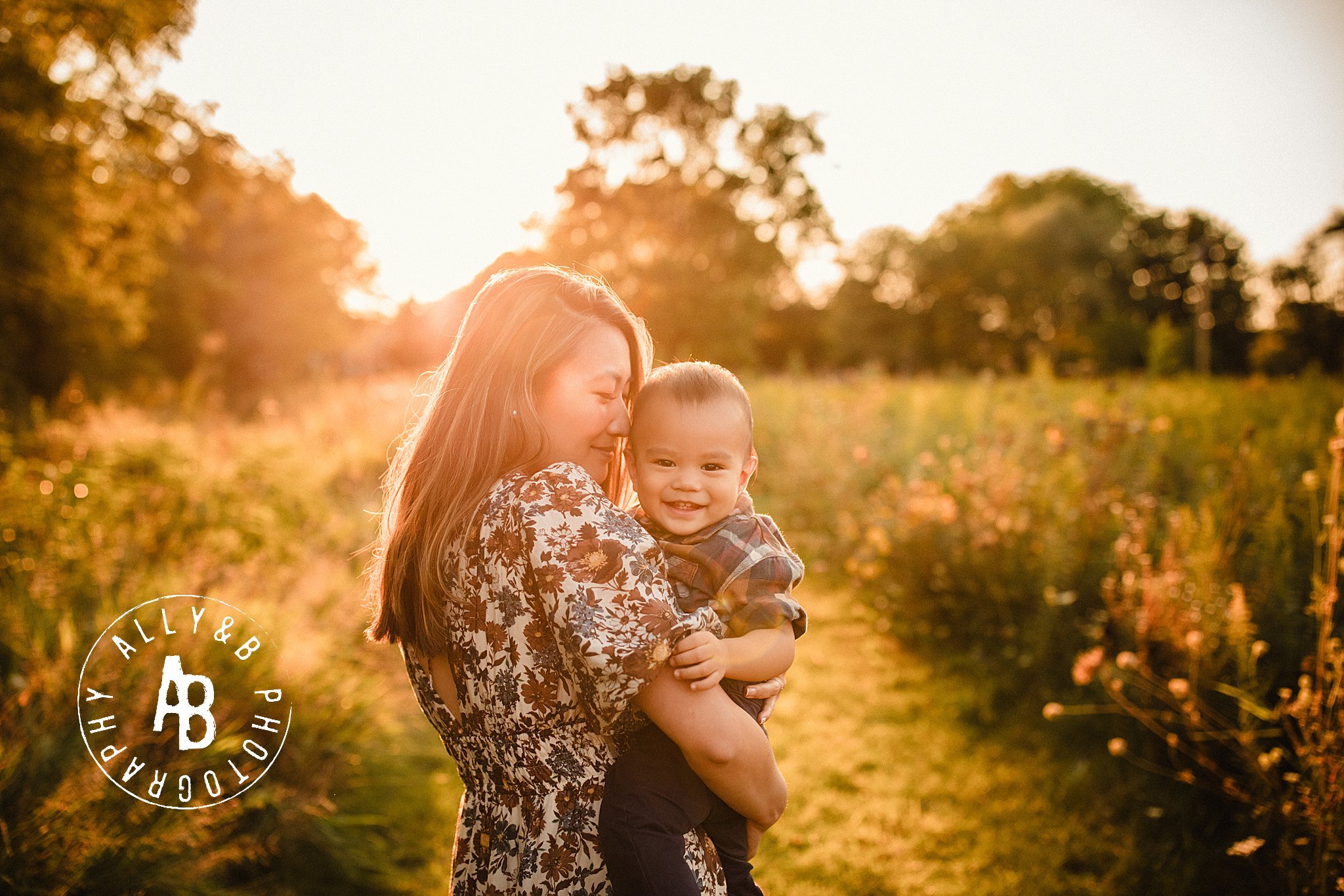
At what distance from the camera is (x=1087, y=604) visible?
4402 mm

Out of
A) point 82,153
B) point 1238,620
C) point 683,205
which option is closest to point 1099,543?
point 1238,620

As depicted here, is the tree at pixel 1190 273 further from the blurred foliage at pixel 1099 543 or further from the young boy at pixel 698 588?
the young boy at pixel 698 588

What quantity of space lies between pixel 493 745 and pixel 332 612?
3651 millimetres

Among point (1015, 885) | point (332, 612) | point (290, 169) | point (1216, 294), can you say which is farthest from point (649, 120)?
point (1216, 294)

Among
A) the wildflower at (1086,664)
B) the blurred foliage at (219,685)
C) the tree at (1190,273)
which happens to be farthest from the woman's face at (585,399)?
the tree at (1190,273)

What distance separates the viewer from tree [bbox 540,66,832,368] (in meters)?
21.8

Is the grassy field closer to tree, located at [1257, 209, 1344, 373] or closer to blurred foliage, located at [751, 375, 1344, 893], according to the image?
blurred foliage, located at [751, 375, 1344, 893]

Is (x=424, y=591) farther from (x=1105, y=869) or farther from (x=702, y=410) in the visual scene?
(x=1105, y=869)

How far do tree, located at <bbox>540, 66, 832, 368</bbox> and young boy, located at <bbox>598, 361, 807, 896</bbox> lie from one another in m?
19.3

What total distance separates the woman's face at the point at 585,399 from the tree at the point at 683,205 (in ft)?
63.7

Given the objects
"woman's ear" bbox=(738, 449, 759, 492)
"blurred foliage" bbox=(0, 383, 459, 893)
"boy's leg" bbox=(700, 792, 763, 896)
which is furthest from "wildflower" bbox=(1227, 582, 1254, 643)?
"blurred foliage" bbox=(0, 383, 459, 893)

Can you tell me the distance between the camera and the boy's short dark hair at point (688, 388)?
190 centimetres

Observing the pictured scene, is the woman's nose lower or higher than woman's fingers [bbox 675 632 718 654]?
higher

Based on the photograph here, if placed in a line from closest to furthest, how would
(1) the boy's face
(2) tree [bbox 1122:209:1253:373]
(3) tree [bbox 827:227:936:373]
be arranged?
(1) the boy's face, (2) tree [bbox 1122:209:1253:373], (3) tree [bbox 827:227:936:373]
